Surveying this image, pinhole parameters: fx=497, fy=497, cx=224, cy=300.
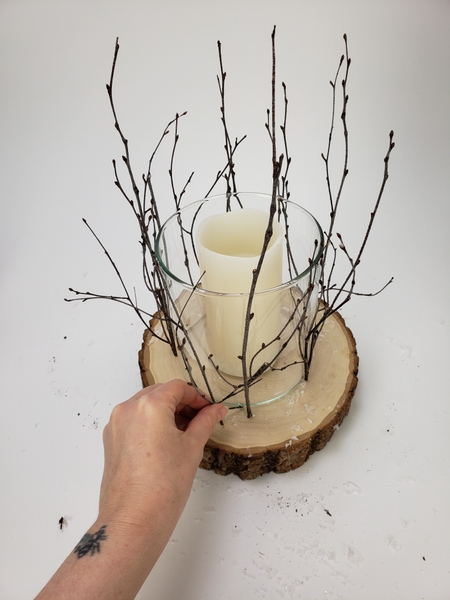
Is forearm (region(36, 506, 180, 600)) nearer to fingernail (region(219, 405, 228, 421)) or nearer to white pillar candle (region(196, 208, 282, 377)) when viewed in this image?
fingernail (region(219, 405, 228, 421))

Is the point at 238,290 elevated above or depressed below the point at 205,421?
above

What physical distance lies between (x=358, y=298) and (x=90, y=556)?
86cm

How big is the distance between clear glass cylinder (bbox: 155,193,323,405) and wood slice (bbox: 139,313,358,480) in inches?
1.2

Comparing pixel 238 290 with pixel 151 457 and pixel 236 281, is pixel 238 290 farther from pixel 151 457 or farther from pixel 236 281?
pixel 151 457

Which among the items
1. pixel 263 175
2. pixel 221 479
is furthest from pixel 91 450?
pixel 263 175

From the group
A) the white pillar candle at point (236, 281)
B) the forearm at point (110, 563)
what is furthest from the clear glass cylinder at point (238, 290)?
the forearm at point (110, 563)

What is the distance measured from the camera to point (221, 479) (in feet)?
3.16

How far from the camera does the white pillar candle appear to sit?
0.81 meters

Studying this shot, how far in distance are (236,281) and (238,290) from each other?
0.8 inches

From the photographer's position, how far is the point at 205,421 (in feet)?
2.67

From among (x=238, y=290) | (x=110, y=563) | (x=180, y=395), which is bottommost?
(x=110, y=563)

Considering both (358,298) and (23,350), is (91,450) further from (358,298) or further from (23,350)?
(358,298)

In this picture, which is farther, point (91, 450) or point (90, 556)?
point (91, 450)

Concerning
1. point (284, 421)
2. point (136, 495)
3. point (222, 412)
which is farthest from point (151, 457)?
point (284, 421)
